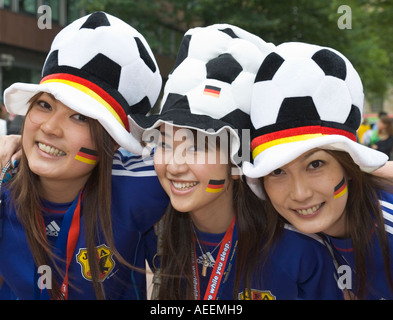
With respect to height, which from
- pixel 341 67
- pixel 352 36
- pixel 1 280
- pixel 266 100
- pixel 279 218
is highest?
pixel 352 36

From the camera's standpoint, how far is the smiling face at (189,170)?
8.09 feet

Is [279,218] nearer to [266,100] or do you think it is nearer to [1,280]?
[266,100]

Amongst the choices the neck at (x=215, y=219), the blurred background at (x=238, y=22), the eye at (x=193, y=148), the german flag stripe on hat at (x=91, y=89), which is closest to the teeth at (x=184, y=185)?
the eye at (x=193, y=148)

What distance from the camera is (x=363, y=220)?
2477 mm

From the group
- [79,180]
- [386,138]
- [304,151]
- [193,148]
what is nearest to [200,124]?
[193,148]

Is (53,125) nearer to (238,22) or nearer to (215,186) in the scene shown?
(215,186)

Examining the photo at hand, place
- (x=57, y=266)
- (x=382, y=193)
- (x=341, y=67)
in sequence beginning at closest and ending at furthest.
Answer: (x=341, y=67) → (x=382, y=193) → (x=57, y=266)

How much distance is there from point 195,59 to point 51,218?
1329mm

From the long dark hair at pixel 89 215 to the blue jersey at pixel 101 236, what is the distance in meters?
0.08

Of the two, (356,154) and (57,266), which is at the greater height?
(356,154)

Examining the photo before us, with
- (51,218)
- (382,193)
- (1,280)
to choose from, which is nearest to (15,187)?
(51,218)

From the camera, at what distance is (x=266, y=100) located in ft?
7.45

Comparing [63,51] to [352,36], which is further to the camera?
[352,36]

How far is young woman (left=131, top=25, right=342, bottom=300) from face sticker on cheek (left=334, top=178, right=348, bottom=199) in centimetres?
40
